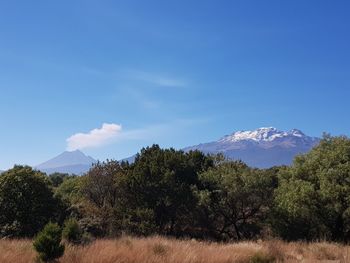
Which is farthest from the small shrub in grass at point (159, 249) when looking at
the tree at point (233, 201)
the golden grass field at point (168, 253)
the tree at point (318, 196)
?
the tree at point (233, 201)

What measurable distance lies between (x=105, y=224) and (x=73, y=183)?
61.8ft

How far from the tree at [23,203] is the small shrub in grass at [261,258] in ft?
54.8

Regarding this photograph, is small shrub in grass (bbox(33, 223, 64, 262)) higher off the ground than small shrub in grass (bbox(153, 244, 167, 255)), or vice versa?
small shrub in grass (bbox(33, 223, 64, 262))

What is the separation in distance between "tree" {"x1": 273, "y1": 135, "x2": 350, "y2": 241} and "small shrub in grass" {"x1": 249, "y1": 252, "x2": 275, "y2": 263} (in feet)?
38.3

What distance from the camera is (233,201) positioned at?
31156 millimetres

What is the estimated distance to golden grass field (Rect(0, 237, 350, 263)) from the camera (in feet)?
36.9

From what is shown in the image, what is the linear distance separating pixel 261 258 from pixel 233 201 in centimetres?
1776

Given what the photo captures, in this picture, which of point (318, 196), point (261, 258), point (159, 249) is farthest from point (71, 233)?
point (318, 196)

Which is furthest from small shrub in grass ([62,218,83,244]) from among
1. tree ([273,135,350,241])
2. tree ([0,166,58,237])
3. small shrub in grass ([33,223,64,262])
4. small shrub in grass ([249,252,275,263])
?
tree ([273,135,350,241])

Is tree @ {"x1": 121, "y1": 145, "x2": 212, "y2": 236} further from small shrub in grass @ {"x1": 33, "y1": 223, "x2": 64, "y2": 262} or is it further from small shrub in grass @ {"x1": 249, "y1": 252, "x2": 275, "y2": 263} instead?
small shrub in grass @ {"x1": 33, "y1": 223, "x2": 64, "y2": 262}

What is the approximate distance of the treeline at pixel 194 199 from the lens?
2602cm

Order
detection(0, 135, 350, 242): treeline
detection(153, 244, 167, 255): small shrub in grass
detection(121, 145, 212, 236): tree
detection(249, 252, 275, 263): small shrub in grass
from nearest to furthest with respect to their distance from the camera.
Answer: detection(153, 244, 167, 255): small shrub in grass < detection(249, 252, 275, 263): small shrub in grass < detection(0, 135, 350, 242): treeline < detection(121, 145, 212, 236): tree

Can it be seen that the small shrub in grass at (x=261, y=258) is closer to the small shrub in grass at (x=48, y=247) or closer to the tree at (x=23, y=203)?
the small shrub in grass at (x=48, y=247)

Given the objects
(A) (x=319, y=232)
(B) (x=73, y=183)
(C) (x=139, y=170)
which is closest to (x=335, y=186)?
→ (A) (x=319, y=232)
